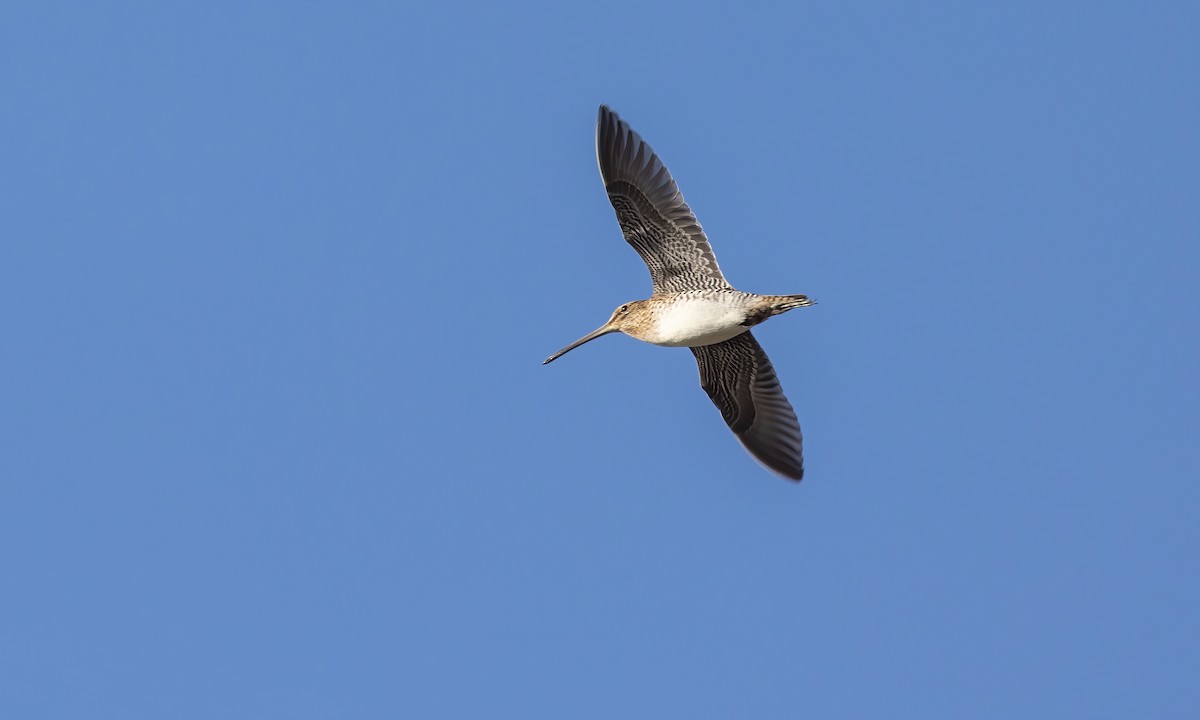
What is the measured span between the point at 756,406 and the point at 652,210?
2.65 m

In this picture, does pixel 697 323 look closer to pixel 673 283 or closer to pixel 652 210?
pixel 673 283

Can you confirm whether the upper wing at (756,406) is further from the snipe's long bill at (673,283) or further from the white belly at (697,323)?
the white belly at (697,323)

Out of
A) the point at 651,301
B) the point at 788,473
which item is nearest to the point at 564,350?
the point at 651,301

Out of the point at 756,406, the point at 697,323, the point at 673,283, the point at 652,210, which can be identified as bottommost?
the point at 756,406

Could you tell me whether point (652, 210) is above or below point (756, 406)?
above

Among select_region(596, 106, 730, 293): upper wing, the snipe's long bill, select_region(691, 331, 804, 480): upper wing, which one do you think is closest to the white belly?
the snipe's long bill

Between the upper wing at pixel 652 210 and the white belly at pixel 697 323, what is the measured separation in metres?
0.31

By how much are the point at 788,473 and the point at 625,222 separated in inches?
129

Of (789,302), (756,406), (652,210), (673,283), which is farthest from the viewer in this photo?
(756,406)

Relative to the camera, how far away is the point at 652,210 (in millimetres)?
17812

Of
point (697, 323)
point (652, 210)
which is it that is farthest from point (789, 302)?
point (652, 210)

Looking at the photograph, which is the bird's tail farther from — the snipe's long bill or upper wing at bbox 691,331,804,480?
upper wing at bbox 691,331,804,480

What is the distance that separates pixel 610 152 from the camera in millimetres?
17969

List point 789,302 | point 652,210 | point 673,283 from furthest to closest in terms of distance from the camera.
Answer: point 673,283
point 652,210
point 789,302
